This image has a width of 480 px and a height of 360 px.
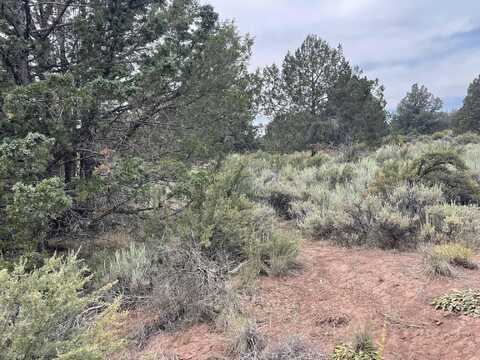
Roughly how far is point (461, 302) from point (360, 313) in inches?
31.9

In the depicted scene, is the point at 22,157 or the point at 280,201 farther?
the point at 280,201

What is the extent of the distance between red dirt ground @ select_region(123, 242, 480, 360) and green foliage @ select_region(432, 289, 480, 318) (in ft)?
0.23

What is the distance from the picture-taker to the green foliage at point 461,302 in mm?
3193

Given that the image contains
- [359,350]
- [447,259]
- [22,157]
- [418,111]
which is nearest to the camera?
[359,350]

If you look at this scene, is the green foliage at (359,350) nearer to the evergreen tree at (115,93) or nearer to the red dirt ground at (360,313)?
the red dirt ground at (360,313)

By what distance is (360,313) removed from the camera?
3.45m

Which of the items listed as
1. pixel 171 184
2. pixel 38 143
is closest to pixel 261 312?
pixel 171 184

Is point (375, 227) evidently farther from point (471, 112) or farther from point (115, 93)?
point (471, 112)

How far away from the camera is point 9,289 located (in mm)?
2260

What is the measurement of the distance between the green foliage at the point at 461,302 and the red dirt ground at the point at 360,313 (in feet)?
0.23

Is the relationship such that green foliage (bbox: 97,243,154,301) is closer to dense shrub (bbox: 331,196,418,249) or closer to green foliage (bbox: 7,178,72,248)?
green foliage (bbox: 7,178,72,248)

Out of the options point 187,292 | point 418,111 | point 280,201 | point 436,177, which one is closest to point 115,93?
point 187,292

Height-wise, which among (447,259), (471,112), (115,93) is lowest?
(447,259)

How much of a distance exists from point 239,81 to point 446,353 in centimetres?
442
